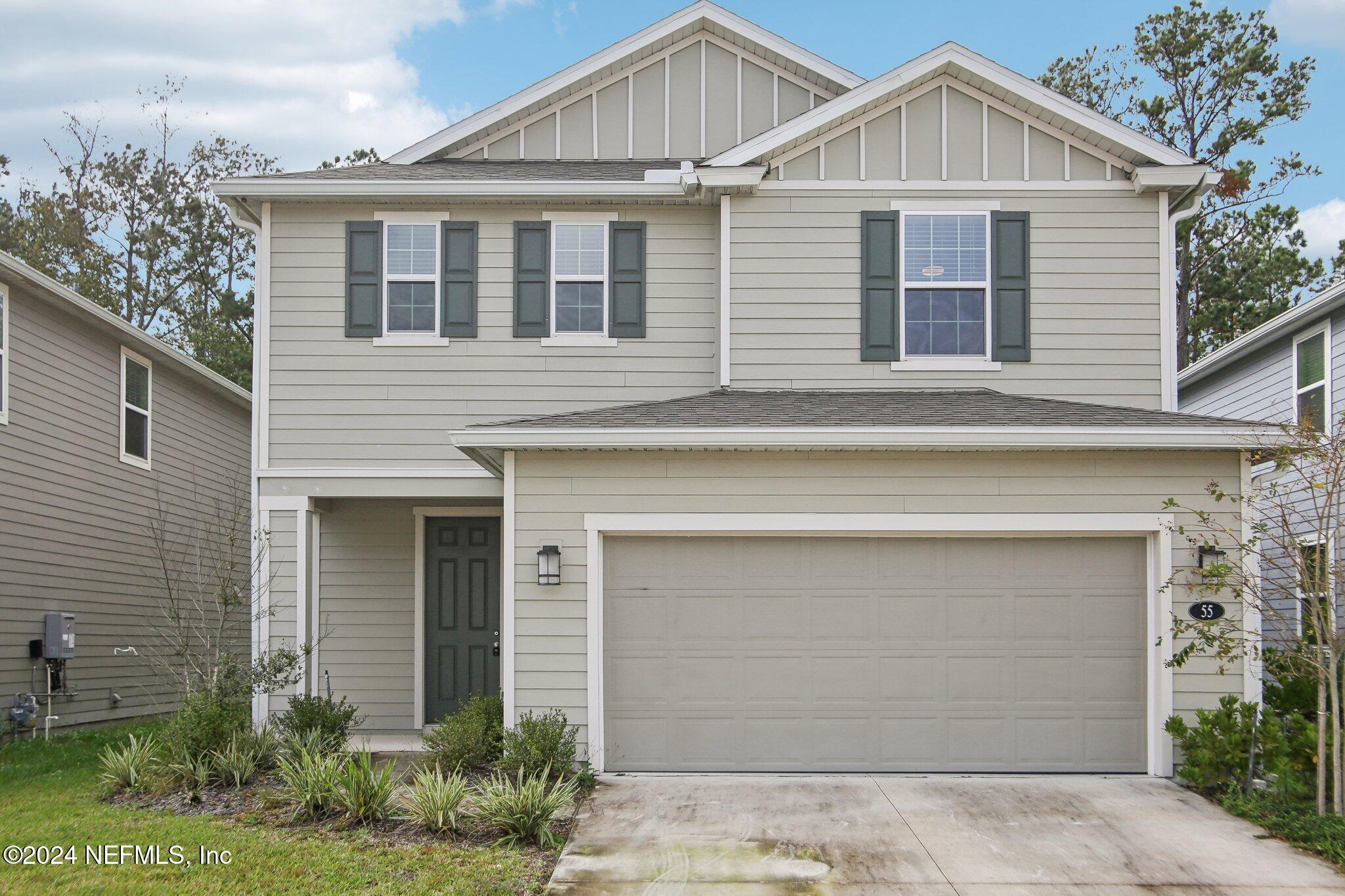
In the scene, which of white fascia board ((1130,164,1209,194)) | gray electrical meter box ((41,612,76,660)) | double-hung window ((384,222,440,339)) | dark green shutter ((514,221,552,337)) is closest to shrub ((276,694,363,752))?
gray electrical meter box ((41,612,76,660))

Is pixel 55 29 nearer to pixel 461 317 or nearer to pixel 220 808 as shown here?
pixel 461 317

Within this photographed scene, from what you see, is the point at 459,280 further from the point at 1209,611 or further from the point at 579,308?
the point at 1209,611

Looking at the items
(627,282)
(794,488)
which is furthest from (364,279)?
(794,488)

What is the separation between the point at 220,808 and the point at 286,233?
18.5 feet

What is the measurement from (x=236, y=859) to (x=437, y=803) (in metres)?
1.23

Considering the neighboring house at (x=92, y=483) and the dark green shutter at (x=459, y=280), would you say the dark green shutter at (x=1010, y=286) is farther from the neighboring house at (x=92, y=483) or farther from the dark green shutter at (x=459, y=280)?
the neighboring house at (x=92, y=483)

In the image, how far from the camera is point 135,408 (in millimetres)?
13961

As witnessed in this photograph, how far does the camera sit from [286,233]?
445 inches

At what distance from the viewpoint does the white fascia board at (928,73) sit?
10742 millimetres

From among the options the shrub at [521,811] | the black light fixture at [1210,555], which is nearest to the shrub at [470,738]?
the shrub at [521,811]

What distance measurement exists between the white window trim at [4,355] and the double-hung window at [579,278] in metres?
5.41

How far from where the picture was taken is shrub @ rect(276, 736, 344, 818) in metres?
7.78

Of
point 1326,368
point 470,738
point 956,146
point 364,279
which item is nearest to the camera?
point 470,738

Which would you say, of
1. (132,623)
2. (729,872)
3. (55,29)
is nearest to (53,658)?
(132,623)
